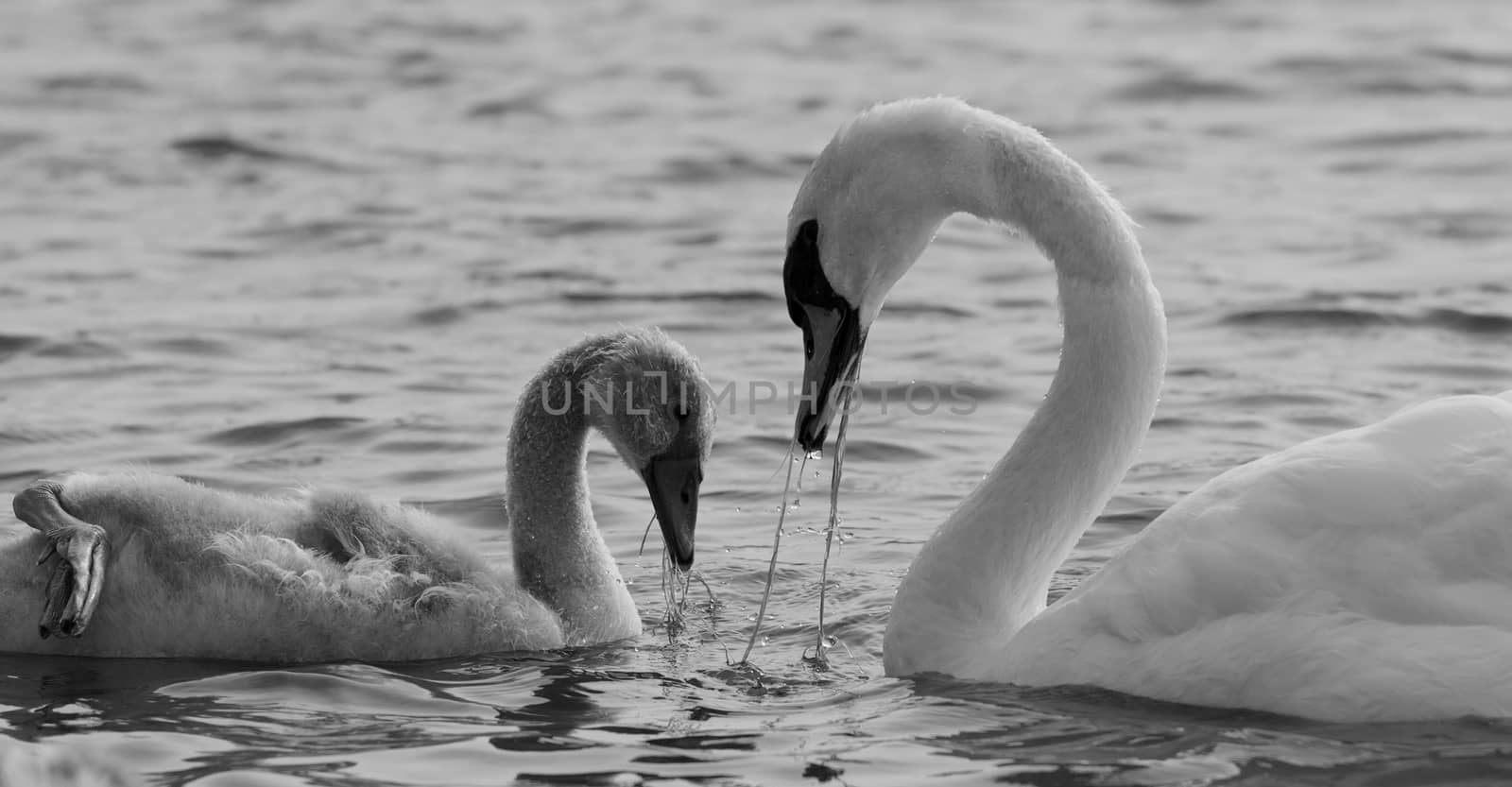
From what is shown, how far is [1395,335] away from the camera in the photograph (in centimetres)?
1198

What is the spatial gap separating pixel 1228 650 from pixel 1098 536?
2582 millimetres

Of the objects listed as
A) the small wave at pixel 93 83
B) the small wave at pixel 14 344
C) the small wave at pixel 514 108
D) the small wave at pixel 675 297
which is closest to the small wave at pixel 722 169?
the small wave at pixel 514 108

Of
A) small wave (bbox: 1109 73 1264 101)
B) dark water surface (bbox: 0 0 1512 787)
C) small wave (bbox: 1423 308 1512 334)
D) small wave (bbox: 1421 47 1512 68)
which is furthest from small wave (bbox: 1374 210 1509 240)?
small wave (bbox: 1421 47 1512 68)

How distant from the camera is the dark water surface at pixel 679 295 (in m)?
6.28

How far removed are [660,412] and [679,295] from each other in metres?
5.45

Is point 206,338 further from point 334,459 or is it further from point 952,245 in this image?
point 952,245

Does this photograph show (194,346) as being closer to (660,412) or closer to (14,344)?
(14,344)

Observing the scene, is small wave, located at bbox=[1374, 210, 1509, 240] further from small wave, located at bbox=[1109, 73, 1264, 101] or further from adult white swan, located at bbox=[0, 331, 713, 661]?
adult white swan, located at bbox=[0, 331, 713, 661]

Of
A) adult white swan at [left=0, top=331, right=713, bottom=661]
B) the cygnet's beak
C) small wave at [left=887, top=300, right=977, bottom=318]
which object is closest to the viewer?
adult white swan at [left=0, top=331, right=713, bottom=661]

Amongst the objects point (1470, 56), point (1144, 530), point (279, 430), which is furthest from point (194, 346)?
point (1470, 56)

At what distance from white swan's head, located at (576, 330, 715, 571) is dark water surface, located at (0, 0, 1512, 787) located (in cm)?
44

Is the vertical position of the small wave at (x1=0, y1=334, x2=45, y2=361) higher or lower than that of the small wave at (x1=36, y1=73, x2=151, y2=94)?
lower

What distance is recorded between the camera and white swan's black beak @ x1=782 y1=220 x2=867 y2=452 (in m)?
6.79

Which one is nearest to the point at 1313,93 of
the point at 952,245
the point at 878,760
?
the point at 952,245
